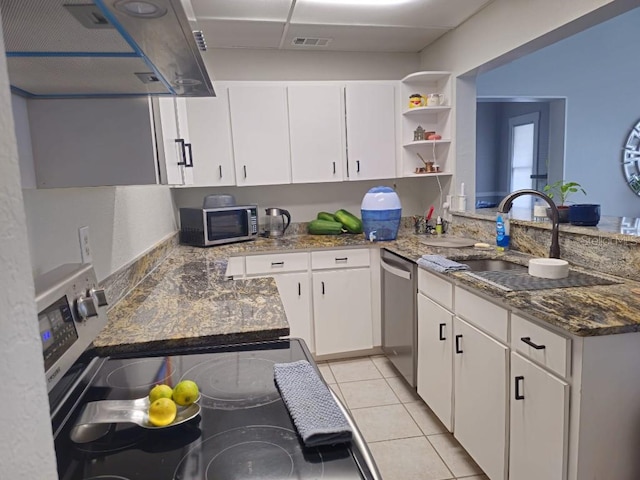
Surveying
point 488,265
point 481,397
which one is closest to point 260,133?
point 488,265

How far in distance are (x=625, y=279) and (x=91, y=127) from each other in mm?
2085

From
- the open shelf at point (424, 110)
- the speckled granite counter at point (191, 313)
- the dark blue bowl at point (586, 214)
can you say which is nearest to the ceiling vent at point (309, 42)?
the open shelf at point (424, 110)

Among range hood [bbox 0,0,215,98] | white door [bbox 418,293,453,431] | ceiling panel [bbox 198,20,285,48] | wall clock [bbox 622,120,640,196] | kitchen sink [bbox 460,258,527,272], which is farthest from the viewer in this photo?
wall clock [bbox 622,120,640,196]

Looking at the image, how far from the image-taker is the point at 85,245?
1.47 meters

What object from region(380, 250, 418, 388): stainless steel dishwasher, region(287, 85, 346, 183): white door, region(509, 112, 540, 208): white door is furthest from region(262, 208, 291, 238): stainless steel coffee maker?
region(509, 112, 540, 208): white door

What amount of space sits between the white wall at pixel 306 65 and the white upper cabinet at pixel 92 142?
2265 mm

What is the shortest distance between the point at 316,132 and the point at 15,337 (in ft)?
10.2

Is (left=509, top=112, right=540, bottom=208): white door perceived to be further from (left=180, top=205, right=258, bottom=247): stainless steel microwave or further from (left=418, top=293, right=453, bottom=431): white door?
(left=180, top=205, right=258, bottom=247): stainless steel microwave

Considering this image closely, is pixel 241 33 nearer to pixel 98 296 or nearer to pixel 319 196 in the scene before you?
pixel 319 196

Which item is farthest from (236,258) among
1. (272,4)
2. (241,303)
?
(272,4)

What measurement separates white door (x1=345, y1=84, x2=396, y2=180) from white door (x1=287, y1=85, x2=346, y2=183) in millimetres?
79

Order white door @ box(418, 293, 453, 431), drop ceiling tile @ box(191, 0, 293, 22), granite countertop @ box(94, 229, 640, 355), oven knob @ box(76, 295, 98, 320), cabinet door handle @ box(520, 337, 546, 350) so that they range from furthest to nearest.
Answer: drop ceiling tile @ box(191, 0, 293, 22), white door @ box(418, 293, 453, 431), cabinet door handle @ box(520, 337, 546, 350), granite countertop @ box(94, 229, 640, 355), oven knob @ box(76, 295, 98, 320)

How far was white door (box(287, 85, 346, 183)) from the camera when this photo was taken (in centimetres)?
332

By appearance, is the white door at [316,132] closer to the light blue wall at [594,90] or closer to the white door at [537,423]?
the light blue wall at [594,90]
